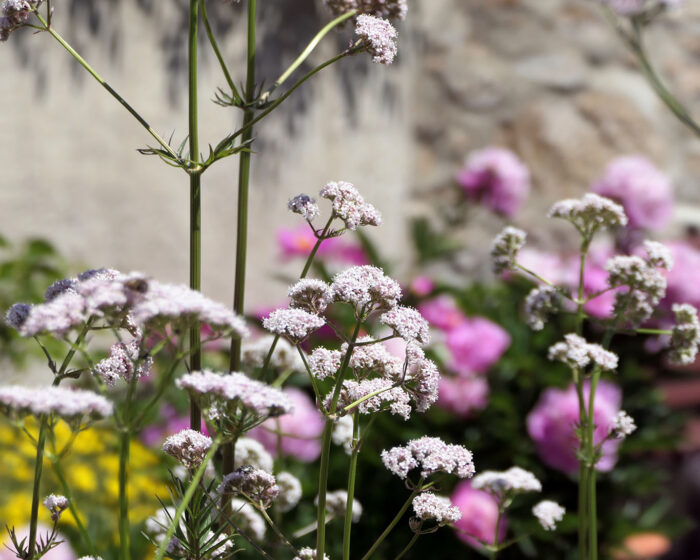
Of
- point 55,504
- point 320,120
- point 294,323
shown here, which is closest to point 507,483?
point 294,323

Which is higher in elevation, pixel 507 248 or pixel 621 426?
pixel 507 248

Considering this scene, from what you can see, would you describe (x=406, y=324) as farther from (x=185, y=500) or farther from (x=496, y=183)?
(x=496, y=183)

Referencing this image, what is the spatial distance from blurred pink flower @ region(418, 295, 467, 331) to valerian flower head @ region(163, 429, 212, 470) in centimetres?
161

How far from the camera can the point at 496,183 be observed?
280 cm

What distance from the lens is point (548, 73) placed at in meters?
3.49

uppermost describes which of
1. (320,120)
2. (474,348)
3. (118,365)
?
(320,120)

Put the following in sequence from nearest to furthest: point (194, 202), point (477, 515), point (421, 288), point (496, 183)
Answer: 1. point (194, 202)
2. point (477, 515)
3. point (421, 288)
4. point (496, 183)

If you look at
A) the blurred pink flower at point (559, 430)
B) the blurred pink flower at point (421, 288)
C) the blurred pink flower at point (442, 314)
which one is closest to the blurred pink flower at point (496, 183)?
the blurred pink flower at point (421, 288)

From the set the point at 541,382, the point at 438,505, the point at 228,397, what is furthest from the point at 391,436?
the point at 228,397

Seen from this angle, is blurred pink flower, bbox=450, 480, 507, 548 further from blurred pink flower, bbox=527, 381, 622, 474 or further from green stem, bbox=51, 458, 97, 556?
green stem, bbox=51, 458, 97, 556

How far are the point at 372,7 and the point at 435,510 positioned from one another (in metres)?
0.52

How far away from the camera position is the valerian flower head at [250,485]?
70 cm

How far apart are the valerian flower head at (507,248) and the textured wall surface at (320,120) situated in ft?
5.92

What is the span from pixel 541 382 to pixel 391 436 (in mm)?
456
